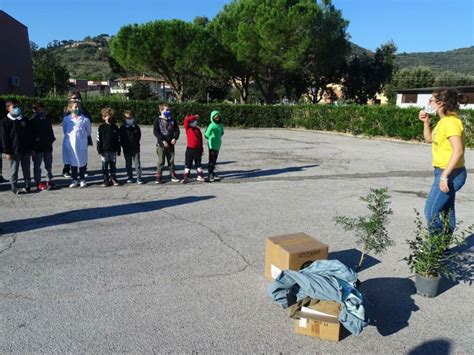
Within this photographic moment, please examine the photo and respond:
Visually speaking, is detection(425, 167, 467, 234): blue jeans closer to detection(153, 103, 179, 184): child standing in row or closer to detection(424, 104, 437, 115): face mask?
detection(424, 104, 437, 115): face mask

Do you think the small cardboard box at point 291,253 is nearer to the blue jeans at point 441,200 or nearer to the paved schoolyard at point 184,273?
the paved schoolyard at point 184,273

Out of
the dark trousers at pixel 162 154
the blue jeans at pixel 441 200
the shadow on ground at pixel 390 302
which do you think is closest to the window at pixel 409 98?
the dark trousers at pixel 162 154

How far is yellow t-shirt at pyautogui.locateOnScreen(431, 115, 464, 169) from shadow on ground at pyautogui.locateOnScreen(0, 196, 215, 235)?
426cm

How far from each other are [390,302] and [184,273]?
2.05 meters

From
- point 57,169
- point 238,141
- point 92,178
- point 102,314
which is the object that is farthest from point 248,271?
point 238,141

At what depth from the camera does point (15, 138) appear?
720 cm

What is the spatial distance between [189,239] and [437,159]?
3085 millimetres

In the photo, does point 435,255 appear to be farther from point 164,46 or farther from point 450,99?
point 164,46

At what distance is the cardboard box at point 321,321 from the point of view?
311 centimetres

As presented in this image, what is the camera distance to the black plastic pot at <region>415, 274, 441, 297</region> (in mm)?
3811

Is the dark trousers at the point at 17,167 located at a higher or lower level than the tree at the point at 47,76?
lower

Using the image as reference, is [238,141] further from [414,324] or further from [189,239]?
[414,324]

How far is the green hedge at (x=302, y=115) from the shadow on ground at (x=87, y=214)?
1471 centimetres

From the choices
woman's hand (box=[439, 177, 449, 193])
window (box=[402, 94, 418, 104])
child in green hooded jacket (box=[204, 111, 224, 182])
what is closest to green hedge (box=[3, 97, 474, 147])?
child in green hooded jacket (box=[204, 111, 224, 182])
